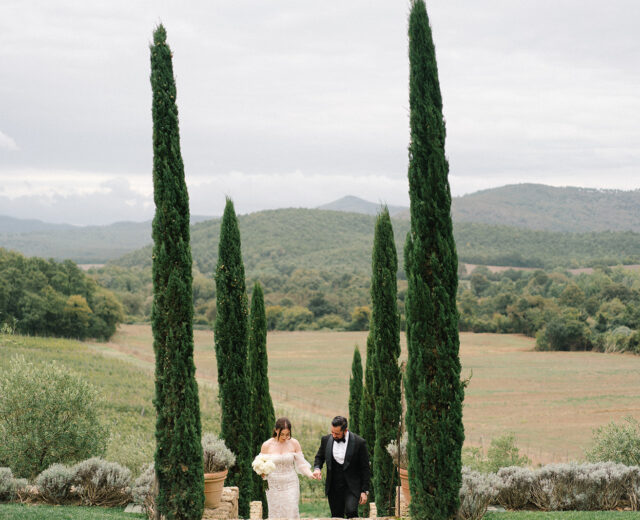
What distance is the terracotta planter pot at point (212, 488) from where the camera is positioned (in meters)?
8.96

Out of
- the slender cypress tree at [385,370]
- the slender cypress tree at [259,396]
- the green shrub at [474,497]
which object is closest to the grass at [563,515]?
the green shrub at [474,497]

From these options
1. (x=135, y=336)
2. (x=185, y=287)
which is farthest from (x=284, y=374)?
(x=185, y=287)

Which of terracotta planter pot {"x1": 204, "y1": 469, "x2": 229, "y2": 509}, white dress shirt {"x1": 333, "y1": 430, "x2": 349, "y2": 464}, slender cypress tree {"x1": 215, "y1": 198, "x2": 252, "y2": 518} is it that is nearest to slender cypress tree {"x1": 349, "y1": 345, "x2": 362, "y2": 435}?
slender cypress tree {"x1": 215, "y1": 198, "x2": 252, "y2": 518}

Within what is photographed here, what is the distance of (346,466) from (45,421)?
924cm

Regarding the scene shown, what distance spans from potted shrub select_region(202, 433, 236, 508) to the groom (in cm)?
227

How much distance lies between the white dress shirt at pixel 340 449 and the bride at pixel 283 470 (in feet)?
1.59

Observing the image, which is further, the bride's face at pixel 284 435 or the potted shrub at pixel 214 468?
the potted shrub at pixel 214 468

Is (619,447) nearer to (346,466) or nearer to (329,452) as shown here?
(346,466)

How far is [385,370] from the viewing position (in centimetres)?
1164

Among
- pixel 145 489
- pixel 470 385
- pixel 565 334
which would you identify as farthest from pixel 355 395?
pixel 565 334

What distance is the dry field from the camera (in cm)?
3312

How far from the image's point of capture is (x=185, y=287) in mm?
8398

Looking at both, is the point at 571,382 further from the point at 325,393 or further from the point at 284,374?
the point at 284,374

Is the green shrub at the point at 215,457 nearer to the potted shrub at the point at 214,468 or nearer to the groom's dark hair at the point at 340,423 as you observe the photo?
the potted shrub at the point at 214,468
